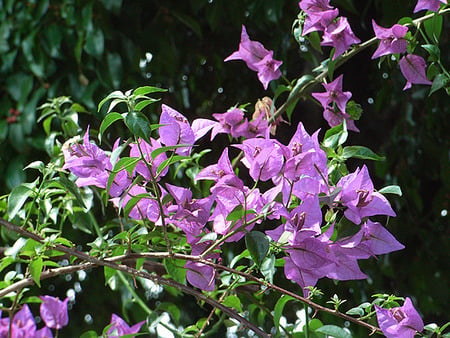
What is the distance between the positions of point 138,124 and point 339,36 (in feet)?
0.86

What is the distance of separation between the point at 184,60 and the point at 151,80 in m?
0.12

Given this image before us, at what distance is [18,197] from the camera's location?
61 centimetres

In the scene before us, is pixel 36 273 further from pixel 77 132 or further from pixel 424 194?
pixel 424 194

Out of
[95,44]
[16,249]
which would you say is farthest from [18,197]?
[95,44]

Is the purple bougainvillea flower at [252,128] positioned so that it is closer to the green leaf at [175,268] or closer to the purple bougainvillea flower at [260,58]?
the purple bougainvillea flower at [260,58]

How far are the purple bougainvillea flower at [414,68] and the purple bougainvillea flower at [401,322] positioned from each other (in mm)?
242

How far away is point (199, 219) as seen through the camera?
0.53m

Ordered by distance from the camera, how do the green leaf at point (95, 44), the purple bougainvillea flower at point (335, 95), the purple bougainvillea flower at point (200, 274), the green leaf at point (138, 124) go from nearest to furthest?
the green leaf at point (138, 124)
the purple bougainvillea flower at point (200, 274)
the purple bougainvillea flower at point (335, 95)
the green leaf at point (95, 44)

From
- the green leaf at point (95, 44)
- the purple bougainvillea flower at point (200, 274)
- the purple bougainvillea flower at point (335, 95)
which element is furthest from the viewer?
the green leaf at point (95, 44)

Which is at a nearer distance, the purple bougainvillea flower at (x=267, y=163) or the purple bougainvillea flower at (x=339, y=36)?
the purple bougainvillea flower at (x=267, y=163)

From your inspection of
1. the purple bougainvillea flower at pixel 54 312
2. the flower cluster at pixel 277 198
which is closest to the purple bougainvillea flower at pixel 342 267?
the flower cluster at pixel 277 198

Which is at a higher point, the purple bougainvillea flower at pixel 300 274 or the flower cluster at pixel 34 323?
the purple bougainvillea flower at pixel 300 274

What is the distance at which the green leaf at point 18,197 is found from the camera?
0.60 m

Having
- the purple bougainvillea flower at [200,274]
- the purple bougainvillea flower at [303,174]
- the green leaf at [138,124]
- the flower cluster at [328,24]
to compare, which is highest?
the green leaf at [138,124]
